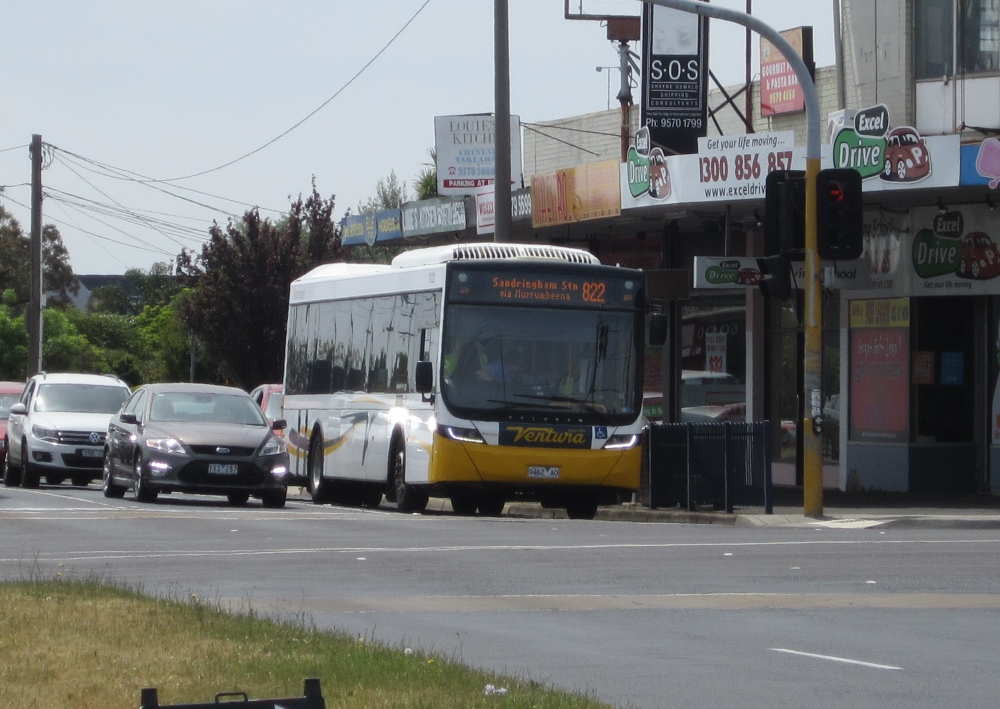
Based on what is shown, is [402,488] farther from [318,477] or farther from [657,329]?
[318,477]

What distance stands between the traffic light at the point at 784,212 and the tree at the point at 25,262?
232 feet

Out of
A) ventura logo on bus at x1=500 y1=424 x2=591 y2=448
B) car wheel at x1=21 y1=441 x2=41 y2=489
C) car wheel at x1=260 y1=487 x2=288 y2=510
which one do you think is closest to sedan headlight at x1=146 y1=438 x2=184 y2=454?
car wheel at x1=260 y1=487 x2=288 y2=510

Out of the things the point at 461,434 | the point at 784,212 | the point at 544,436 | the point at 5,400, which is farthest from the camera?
the point at 5,400

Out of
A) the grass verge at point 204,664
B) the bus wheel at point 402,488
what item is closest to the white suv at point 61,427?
the bus wheel at point 402,488

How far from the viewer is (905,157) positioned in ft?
75.7

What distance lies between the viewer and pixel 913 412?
2552 cm

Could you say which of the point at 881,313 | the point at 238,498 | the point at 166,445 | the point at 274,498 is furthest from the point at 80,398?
the point at 881,313

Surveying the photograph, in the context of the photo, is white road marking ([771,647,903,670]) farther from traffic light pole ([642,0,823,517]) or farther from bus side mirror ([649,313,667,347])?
bus side mirror ([649,313,667,347])

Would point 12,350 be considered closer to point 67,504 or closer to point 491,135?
point 491,135

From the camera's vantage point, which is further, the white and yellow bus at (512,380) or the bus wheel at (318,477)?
the bus wheel at (318,477)

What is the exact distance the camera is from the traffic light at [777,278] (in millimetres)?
19469

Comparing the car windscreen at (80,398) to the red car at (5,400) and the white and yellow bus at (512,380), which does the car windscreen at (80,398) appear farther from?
the white and yellow bus at (512,380)

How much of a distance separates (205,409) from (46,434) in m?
5.55

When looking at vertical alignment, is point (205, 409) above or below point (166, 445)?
above
